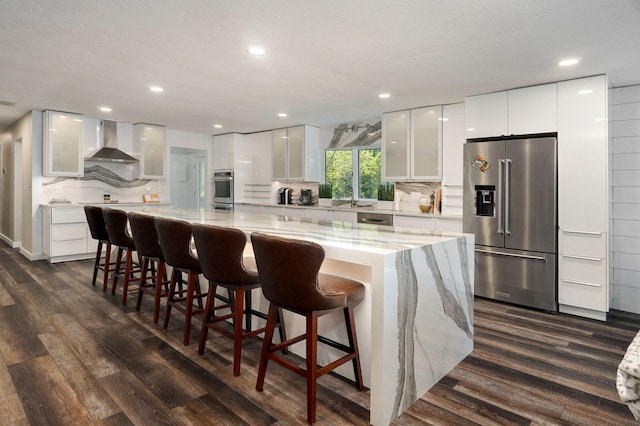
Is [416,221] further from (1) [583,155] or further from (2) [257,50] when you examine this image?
(2) [257,50]

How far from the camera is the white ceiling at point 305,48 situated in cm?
236

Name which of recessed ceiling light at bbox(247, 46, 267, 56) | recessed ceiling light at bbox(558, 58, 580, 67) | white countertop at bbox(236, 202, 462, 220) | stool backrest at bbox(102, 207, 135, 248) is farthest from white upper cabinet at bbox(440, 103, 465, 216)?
stool backrest at bbox(102, 207, 135, 248)

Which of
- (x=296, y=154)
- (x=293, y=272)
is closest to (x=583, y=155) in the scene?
(x=293, y=272)

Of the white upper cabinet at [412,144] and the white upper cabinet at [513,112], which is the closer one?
the white upper cabinet at [513,112]

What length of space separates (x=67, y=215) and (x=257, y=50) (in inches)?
175

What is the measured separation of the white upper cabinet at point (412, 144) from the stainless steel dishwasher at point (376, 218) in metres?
0.54

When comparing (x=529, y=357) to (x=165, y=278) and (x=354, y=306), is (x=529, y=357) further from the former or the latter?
(x=165, y=278)

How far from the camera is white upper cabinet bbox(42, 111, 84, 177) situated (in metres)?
5.59

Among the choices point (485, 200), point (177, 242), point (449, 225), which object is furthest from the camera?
point (449, 225)

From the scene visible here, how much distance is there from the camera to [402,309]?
1.96 meters

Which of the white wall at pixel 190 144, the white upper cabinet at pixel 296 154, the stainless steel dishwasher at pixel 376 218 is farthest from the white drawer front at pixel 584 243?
the white wall at pixel 190 144

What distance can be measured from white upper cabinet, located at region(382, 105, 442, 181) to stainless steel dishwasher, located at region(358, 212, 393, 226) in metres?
0.54

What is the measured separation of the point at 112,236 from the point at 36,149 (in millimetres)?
3166

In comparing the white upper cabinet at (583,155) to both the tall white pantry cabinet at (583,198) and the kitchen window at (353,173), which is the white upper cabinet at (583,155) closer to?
the tall white pantry cabinet at (583,198)
